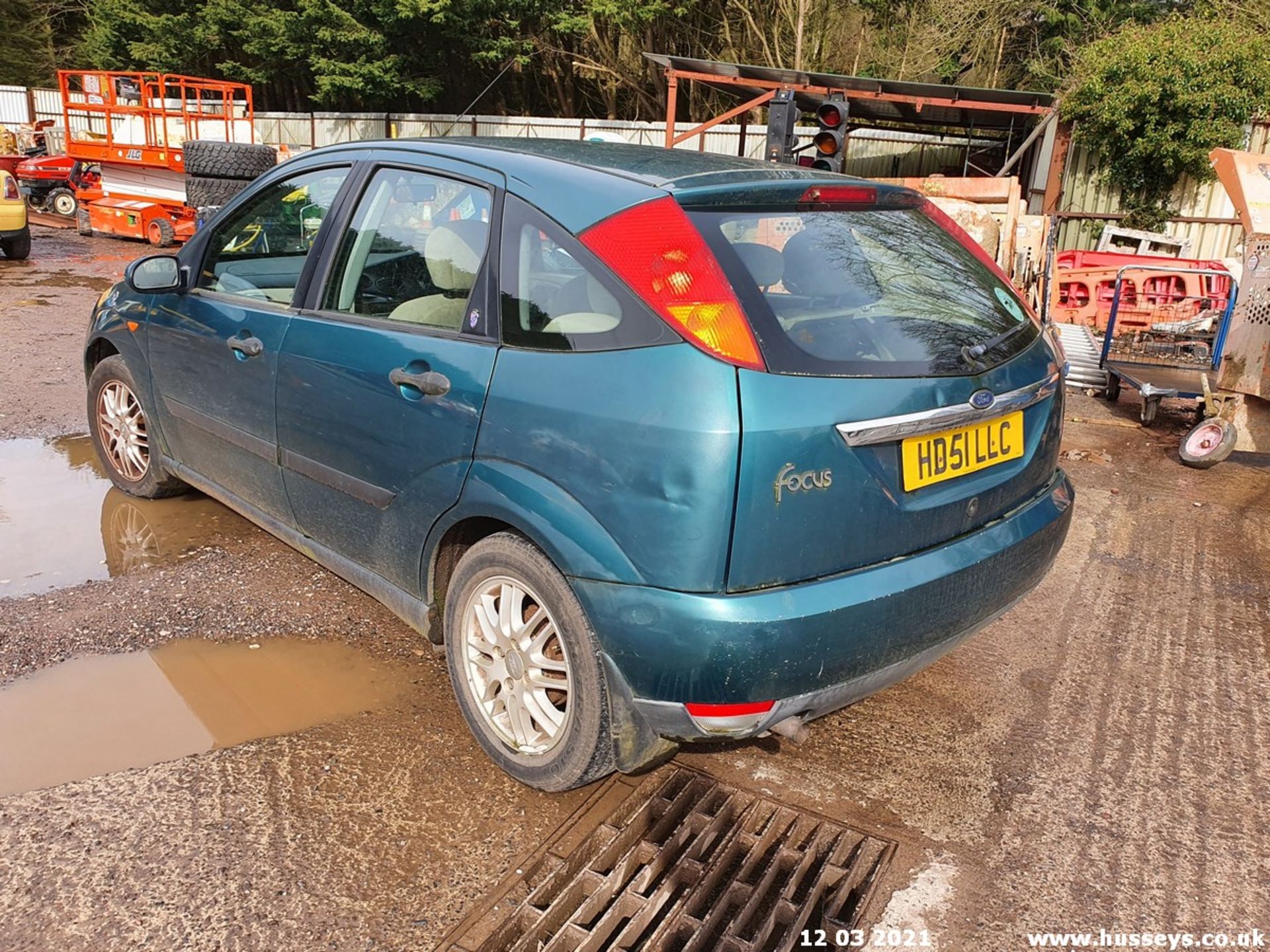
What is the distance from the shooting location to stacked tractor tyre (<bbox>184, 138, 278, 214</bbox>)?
1364cm

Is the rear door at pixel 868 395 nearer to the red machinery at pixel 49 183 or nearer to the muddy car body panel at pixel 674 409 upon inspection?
the muddy car body panel at pixel 674 409

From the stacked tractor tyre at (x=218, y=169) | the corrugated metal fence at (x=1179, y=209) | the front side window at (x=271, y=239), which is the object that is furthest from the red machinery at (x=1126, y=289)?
the stacked tractor tyre at (x=218, y=169)

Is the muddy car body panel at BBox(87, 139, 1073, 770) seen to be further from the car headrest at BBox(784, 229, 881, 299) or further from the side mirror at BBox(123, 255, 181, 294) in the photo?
the side mirror at BBox(123, 255, 181, 294)

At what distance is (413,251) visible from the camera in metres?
2.99

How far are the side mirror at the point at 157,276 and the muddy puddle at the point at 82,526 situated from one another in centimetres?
114

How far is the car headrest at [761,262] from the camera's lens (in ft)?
7.76

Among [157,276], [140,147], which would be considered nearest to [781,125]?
[157,276]

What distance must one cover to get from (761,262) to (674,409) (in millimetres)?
527

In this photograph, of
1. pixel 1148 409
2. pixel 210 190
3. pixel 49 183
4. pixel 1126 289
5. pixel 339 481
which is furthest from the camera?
pixel 49 183

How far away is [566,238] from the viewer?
2.48 m

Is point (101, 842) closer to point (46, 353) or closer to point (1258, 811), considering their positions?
point (1258, 811)

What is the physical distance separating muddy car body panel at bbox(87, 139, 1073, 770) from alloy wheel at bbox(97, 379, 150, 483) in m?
1.59

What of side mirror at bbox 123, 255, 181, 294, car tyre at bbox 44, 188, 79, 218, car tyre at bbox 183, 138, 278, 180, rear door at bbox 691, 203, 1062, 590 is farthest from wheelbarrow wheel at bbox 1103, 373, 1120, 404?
car tyre at bbox 44, 188, 79, 218

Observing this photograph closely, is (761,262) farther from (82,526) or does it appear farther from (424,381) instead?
(82,526)
